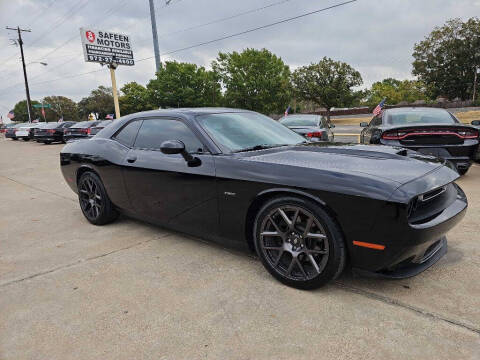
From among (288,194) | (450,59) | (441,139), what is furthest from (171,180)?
(450,59)

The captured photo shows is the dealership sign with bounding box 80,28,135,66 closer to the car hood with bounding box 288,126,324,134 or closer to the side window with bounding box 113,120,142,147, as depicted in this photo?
the car hood with bounding box 288,126,324,134

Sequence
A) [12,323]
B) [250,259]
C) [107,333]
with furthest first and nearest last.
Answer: [250,259] < [12,323] < [107,333]

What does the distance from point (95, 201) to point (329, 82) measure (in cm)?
4365

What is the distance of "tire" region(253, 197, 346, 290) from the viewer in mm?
2283

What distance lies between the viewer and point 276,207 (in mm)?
2477

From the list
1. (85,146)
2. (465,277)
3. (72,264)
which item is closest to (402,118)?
(465,277)

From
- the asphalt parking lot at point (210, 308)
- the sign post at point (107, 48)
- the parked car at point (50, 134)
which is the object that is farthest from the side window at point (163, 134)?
the parked car at point (50, 134)

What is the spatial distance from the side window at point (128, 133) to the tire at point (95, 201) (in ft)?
1.96

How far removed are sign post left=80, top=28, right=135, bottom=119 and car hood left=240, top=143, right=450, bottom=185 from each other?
20.5 m

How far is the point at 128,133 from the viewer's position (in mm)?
3822

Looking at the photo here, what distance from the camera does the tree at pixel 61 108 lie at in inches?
3888

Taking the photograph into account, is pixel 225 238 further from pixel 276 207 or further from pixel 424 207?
pixel 424 207

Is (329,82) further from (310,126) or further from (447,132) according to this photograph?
(447,132)

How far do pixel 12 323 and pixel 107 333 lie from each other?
0.70m
